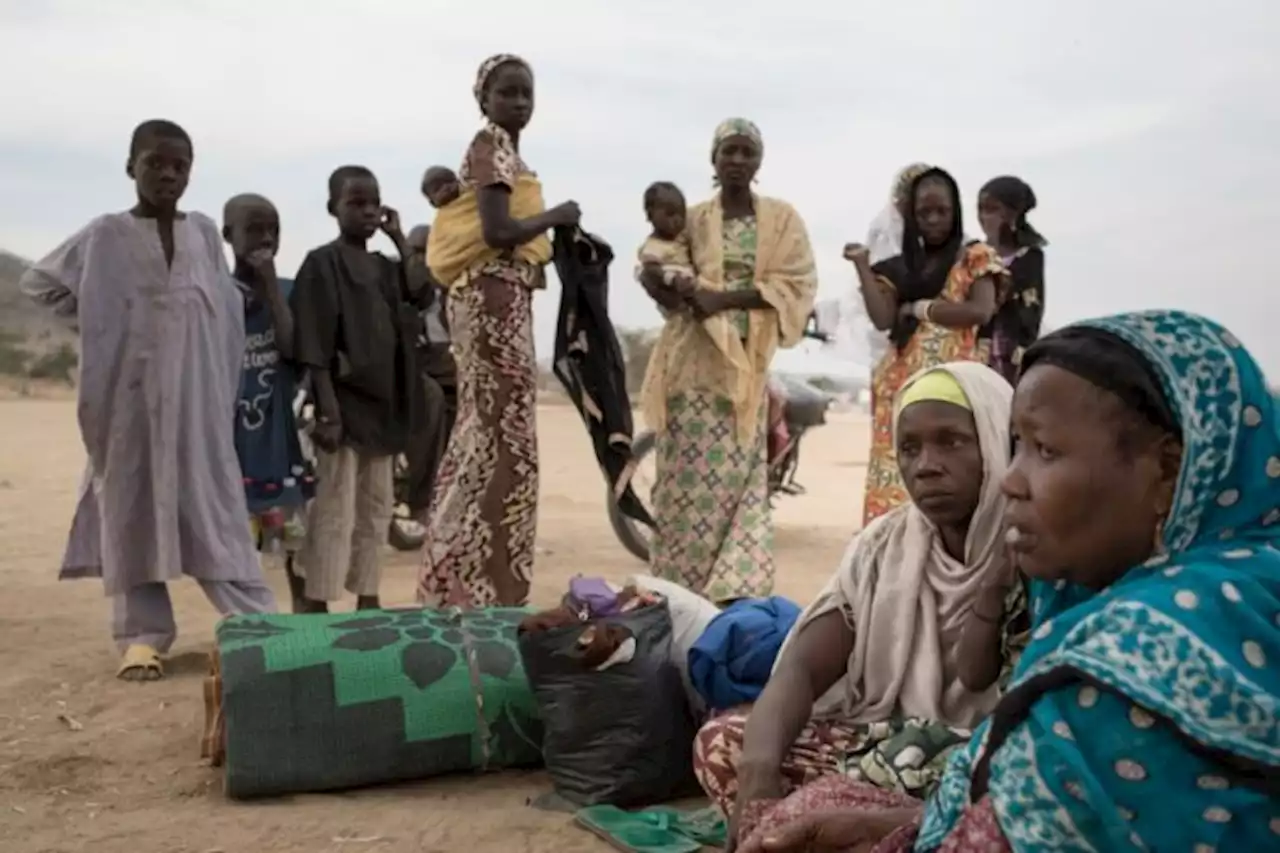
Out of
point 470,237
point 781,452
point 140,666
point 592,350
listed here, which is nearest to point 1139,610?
point 470,237

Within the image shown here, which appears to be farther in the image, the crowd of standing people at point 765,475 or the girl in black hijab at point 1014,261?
the girl in black hijab at point 1014,261

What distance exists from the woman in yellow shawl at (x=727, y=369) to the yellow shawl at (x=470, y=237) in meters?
0.84

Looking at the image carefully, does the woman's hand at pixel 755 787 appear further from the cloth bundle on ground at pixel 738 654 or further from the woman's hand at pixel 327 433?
the woman's hand at pixel 327 433

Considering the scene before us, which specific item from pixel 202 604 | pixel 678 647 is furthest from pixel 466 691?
pixel 202 604

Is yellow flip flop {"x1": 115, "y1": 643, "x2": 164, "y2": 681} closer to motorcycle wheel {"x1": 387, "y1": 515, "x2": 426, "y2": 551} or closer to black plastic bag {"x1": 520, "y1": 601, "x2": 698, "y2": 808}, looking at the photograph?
black plastic bag {"x1": 520, "y1": 601, "x2": 698, "y2": 808}

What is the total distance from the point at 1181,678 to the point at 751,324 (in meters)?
4.48

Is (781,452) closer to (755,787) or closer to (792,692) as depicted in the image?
(792,692)

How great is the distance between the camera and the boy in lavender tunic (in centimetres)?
485

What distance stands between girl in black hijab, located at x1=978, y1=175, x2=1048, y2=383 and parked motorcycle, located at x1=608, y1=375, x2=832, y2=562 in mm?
1793

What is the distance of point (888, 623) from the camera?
267 centimetres

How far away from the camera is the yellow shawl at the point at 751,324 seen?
5.82 metres

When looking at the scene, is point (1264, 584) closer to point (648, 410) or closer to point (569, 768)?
point (569, 768)

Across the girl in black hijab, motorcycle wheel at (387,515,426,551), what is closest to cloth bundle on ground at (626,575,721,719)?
the girl in black hijab

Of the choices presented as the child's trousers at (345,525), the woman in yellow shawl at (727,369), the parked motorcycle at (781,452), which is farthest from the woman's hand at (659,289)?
the parked motorcycle at (781,452)
